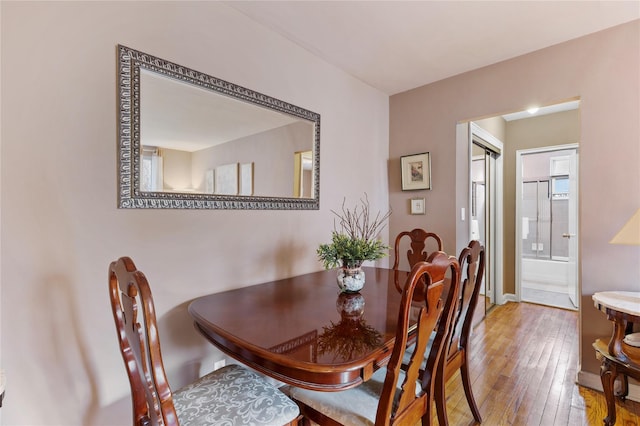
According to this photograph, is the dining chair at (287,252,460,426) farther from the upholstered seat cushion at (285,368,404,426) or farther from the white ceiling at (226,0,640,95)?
the white ceiling at (226,0,640,95)

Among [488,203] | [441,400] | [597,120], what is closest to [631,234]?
[597,120]

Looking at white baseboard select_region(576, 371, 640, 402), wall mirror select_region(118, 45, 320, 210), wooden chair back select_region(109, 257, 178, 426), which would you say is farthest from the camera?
white baseboard select_region(576, 371, 640, 402)

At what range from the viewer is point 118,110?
138 cm

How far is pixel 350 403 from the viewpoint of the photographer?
1.15 m

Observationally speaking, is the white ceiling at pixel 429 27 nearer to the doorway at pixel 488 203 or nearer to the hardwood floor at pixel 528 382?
the doorway at pixel 488 203

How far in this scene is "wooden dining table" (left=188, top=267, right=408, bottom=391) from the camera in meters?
0.93

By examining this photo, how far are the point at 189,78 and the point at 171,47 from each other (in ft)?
0.55

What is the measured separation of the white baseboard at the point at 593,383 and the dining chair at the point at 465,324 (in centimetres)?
100

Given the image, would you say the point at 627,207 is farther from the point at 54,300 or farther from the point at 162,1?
the point at 54,300

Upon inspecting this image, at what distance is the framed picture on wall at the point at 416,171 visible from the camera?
2.92m

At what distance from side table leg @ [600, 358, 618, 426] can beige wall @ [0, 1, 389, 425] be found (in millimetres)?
2304

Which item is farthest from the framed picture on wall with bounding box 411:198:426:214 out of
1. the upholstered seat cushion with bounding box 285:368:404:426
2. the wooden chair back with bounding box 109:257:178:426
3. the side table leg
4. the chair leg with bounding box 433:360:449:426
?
the wooden chair back with bounding box 109:257:178:426

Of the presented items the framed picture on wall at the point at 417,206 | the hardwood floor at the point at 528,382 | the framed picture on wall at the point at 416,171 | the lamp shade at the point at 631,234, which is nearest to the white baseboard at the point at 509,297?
the hardwood floor at the point at 528,382

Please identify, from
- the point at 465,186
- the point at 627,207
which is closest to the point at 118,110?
the point at 465,186
